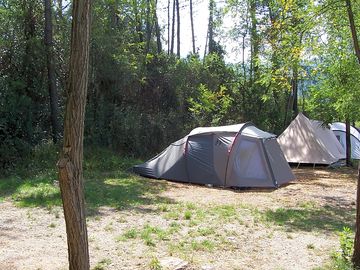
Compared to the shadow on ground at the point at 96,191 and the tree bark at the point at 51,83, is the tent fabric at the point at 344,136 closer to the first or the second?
the shadow on ground at the point at 96,191

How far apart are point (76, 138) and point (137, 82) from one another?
1276cm

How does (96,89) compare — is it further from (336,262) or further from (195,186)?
(336,262)

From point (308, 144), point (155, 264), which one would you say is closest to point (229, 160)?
point (308, 144)

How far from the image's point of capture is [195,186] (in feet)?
34.2

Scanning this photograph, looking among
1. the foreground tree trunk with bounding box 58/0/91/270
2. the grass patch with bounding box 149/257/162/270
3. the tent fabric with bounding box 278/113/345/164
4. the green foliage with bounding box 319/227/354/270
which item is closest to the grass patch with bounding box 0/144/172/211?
the grass patch with bounding box 149/257/162/270

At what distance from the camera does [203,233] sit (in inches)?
230

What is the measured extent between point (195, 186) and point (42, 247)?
5714 millimetres

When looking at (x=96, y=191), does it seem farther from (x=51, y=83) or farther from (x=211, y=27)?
(x=211, y=27)

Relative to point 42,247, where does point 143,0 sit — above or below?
above

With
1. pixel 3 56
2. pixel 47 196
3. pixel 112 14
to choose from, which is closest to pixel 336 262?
pixel 47 196

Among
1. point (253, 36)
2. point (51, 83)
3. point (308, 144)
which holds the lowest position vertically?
point (308, 144)

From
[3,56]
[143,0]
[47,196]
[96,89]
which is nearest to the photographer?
[47,196]

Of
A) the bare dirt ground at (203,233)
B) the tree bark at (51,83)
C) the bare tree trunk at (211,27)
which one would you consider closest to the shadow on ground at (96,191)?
the bare dirt ground at (203,233)

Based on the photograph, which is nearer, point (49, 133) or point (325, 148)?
point (49, 133)
